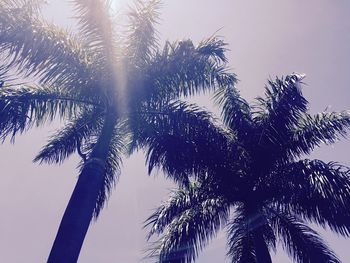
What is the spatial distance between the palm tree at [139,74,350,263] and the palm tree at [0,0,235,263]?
3.39 feet

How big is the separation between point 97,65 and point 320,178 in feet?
22.9

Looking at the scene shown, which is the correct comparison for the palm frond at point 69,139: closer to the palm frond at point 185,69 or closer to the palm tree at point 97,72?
the palm tree at point 97,72

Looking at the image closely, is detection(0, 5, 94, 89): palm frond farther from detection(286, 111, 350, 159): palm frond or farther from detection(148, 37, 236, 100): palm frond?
detection(286, 111, 350, 159): palm frond

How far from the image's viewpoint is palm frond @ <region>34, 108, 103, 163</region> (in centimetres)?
1455

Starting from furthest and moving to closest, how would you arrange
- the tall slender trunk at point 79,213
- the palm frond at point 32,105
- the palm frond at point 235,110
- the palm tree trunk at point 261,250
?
the palm frond at point 235,110 → the palm tree trunk at point 261,250 → the palm frond at point 32,105 → the tall slender trunk at point 79,213

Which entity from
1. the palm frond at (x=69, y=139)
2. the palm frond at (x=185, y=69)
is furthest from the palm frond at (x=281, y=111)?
the palm frond at (x=69, y=139)

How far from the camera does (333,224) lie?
13.5 m

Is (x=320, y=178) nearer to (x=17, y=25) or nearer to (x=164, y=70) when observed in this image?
(x=164, y=70)

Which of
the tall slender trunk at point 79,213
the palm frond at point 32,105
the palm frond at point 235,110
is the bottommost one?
the tall slender trunk at point 79,213

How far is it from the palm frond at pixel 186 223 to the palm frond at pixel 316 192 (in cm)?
190

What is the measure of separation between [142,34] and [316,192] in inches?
262

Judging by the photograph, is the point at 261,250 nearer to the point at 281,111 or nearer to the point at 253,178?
the point at 253,178

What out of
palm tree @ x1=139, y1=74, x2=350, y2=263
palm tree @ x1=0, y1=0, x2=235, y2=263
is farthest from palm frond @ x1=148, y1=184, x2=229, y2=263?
palm tree @ x1=0, y1=0, x2=235, y2=263

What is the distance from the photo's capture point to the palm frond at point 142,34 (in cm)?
1321
